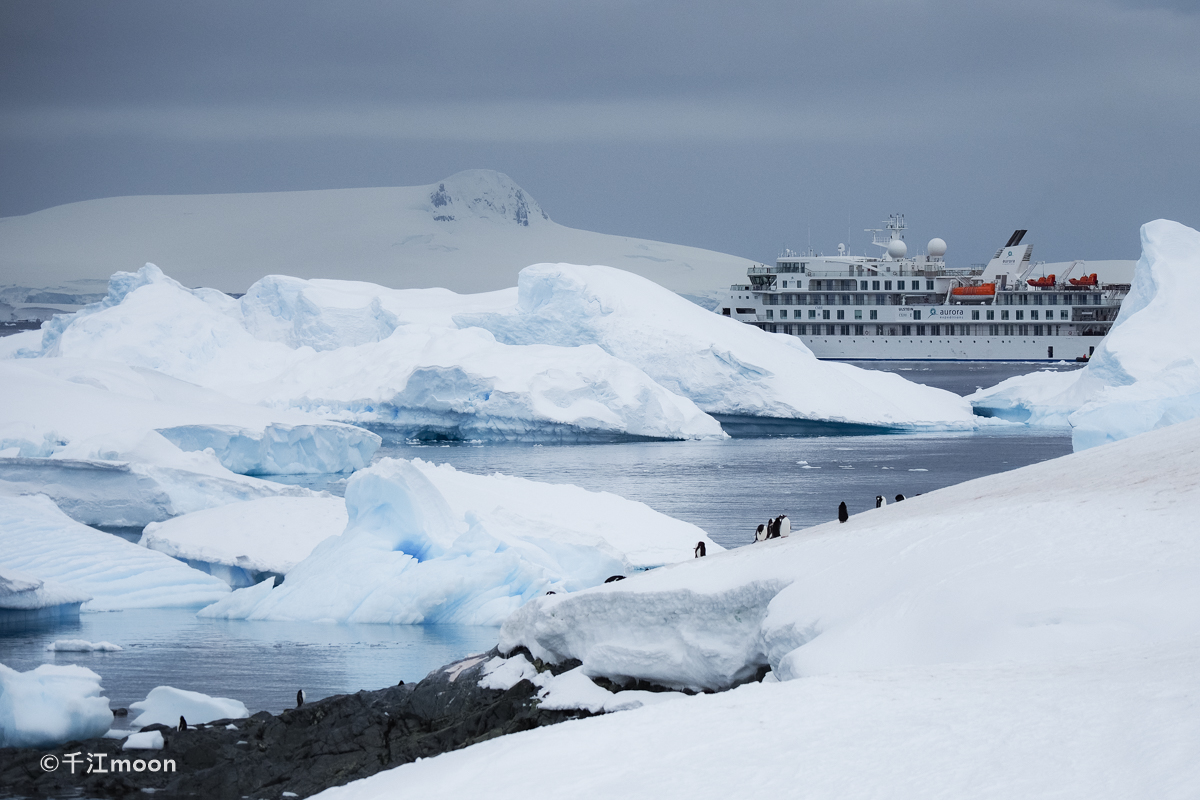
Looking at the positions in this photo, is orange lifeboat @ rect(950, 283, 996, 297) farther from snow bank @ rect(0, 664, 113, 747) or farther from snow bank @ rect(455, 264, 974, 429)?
snow bank @ rect(0, 664, 113, 747)

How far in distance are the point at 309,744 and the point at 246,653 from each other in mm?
3705

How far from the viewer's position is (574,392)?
31188mm

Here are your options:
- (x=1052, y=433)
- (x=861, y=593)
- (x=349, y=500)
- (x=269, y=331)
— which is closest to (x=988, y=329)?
(x=1052, y=433)

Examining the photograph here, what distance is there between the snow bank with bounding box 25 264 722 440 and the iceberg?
1734 centimetres

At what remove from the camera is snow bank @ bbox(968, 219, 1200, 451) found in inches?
1168

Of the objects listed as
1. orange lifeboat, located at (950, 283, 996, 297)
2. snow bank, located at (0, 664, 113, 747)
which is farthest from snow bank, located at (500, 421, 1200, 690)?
orange lifeboat, located at (950, 283, 996, 297)

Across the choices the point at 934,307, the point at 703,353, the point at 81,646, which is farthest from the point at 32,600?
the point at 934,307

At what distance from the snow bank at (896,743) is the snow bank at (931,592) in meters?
0.48

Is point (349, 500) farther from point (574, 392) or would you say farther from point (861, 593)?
point (574, 392)

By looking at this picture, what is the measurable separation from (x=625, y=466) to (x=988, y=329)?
1769 inches

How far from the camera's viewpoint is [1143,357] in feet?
108

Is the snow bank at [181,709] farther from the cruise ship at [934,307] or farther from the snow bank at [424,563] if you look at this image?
the cruise ship at [934,307]

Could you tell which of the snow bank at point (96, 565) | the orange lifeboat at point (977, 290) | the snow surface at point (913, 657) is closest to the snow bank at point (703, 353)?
the snow bank at point (96, 565)

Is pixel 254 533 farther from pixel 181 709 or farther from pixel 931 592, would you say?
pixel 931 592
